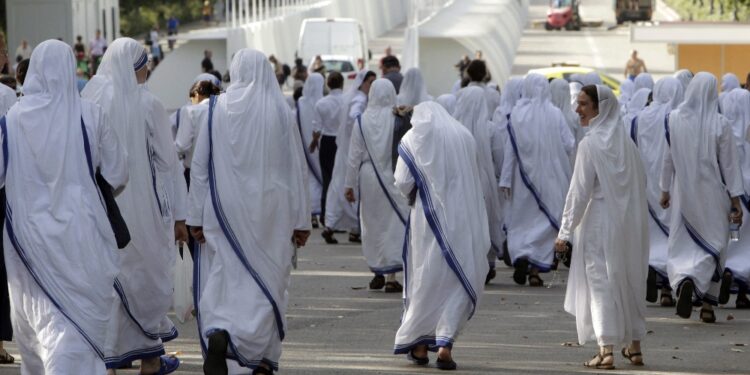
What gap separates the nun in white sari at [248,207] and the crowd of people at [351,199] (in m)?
0.01

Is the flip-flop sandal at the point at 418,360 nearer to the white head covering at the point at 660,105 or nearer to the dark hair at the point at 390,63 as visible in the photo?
the white head covering at the point at 660,105

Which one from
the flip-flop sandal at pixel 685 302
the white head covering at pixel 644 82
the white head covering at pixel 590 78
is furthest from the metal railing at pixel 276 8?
the flip-flop sandal at pixel 685 302

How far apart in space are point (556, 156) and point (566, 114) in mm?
1167

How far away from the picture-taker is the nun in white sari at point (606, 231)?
9.43m

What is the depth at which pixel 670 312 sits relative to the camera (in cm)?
1225

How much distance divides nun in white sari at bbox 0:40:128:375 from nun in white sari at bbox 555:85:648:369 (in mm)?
3237

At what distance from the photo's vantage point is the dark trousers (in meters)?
18.6

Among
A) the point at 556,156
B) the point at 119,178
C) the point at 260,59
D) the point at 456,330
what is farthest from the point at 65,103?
the point at 556,156

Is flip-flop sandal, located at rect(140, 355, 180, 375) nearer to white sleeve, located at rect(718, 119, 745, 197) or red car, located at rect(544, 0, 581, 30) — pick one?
white sleeve, located at rect(718, 119, 745, 197)

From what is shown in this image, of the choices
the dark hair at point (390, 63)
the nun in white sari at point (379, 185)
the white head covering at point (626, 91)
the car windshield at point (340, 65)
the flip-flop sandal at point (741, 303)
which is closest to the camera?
the flip-flop sandal at point (741, 303)

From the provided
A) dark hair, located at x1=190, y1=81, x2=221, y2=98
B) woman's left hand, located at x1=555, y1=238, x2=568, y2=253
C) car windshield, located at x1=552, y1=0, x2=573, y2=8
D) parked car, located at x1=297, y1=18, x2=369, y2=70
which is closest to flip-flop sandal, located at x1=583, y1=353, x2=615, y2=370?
woman's left hand, located at x1=555, y1=238, x2=568, y2=253

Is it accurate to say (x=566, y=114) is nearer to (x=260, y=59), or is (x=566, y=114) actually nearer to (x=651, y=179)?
(x=651, y=179)

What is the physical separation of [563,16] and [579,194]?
66.5m

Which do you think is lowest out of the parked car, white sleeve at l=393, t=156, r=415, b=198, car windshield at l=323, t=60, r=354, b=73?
car windshield at l=323, t=60, r=354, b=73
